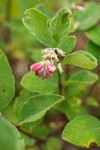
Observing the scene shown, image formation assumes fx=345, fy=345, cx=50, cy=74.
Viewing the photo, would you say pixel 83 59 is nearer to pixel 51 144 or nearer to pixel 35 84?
pixel 35 84

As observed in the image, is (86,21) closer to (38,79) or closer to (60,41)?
(38,79)

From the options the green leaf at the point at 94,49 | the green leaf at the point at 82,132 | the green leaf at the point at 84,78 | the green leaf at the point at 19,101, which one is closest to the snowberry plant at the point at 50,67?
the green leaf at the point at 82,132

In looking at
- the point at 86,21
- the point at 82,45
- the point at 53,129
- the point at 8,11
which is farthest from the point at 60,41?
the point at 82,45

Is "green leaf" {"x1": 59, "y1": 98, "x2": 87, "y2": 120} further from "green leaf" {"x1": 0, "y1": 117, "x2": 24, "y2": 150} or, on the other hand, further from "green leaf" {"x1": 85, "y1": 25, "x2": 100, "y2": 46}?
"green leaf" {"x1": 0, "y1": 117, "x2": 24, "y2": 150}

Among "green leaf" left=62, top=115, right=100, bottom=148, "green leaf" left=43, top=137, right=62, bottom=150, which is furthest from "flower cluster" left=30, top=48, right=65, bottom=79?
"green leaf" left=43, top=137, right=62, bottom=150

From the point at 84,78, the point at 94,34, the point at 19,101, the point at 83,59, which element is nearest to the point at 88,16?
the point at 94,34
